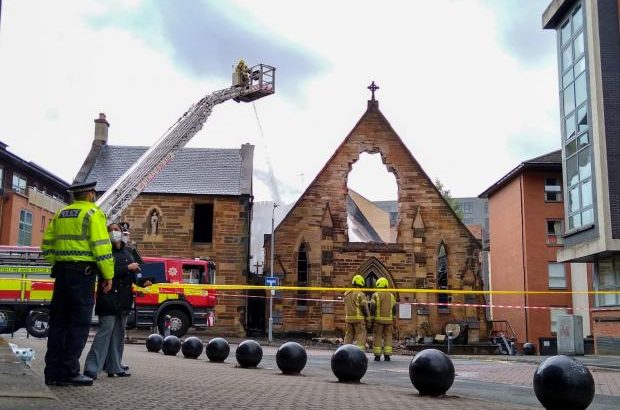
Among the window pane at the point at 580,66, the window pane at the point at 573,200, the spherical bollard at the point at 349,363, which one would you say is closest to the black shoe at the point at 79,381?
the spherical bollard at the point at 349,363

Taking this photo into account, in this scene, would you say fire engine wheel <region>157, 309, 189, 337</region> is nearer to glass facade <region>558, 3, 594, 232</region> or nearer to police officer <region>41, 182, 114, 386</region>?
glass facade <region>558, 3, 594, 232</region>

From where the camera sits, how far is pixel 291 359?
10.5m

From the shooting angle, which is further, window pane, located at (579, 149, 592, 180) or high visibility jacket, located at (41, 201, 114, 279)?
window pane, located at (579, 149, 592, 180)

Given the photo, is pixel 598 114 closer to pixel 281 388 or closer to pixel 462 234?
pixel 462 234

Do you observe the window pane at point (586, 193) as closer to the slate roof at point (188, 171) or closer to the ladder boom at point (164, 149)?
the ladder boom at point (164, 149)

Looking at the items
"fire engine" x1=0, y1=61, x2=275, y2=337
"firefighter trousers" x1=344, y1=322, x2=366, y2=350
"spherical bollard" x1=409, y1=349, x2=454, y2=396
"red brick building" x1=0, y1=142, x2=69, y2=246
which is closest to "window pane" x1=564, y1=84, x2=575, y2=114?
"fire engine" x1=0, y1=61, x2=275, y2=337

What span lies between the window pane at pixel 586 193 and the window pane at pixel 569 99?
327 centimetres

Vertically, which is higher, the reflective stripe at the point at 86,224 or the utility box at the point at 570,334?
the reflective stripe at the point at 86,224

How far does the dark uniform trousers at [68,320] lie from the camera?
249 inches

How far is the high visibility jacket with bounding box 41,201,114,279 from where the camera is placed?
21.2 feet

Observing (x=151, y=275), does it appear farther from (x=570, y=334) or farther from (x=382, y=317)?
(x=570, y=334)

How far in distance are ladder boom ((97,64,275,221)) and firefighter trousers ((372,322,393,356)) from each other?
1214 cm

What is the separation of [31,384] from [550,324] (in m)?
38.1

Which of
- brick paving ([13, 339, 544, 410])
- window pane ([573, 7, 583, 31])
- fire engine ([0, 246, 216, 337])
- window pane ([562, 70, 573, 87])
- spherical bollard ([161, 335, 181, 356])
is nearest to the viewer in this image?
brick paving ([13, 339, 544, 410])
